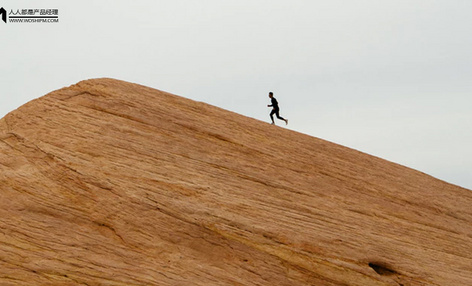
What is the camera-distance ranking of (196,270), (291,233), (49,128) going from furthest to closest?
(49,128), (291,233), (196,270)

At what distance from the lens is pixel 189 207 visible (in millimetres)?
18328

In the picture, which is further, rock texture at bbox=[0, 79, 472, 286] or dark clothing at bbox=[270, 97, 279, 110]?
dark clothing at bbox=[270, 97, 279, 110]

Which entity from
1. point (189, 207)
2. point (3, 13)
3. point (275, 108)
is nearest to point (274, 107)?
point (275, 108)

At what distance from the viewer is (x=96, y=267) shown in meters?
16.2

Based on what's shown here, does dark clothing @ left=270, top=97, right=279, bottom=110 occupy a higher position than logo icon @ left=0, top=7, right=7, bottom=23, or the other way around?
logo icon @ left=0, top=7, right=7, bottom=23

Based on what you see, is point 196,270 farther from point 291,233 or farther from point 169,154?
point 169,154

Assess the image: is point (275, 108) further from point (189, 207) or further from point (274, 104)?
point (189, 207)

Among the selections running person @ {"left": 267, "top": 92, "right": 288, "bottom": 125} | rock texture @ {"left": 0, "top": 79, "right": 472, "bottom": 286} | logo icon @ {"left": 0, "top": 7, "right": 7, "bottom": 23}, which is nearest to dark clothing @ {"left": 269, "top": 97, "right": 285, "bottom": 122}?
running person @ {"left": 267, "top": 92, "right": 288, "bottom": 125}

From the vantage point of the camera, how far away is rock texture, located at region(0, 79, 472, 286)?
1678cm

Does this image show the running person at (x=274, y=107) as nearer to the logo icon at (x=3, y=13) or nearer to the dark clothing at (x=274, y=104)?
the dark clothing at (x=274, y=104)

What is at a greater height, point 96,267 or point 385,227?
point 385,227

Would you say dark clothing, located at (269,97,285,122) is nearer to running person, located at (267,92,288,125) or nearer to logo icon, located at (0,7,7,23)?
running person, located at (267,92,288,125)

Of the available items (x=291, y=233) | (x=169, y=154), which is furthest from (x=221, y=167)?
(x=291, y=233)

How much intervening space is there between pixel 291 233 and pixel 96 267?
20.5ft
